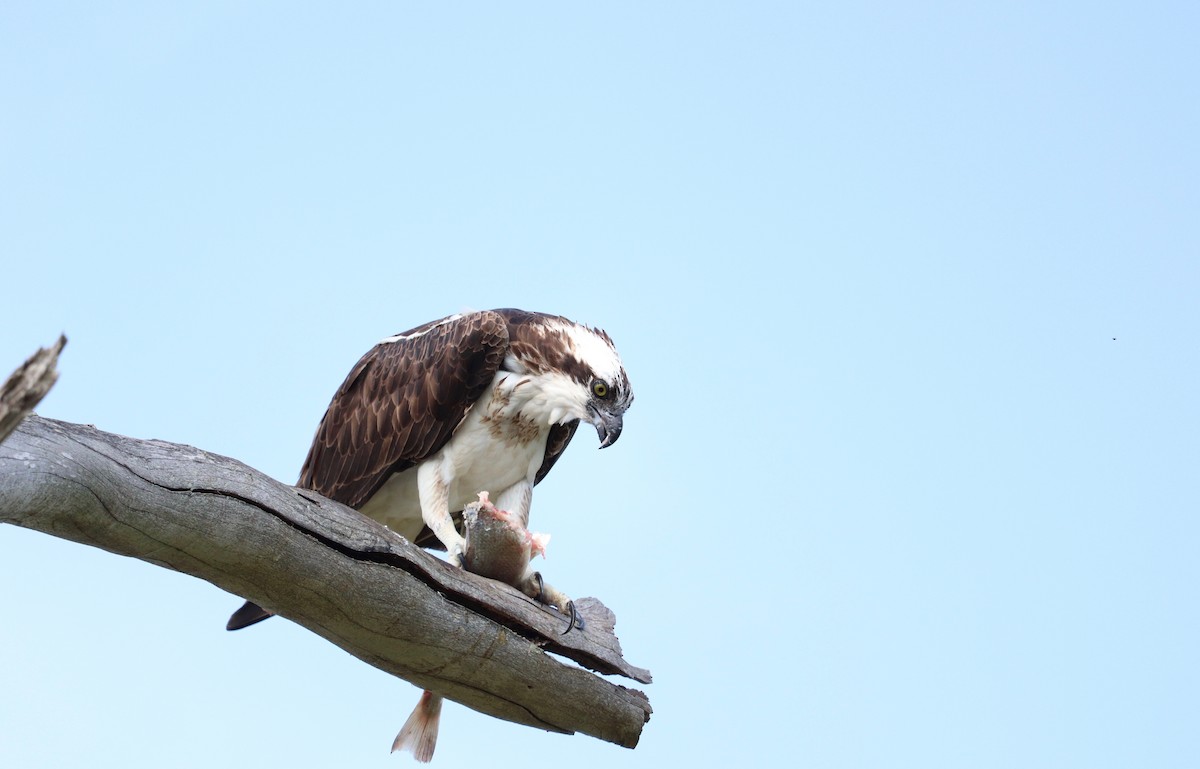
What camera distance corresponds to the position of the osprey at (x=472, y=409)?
700 cm

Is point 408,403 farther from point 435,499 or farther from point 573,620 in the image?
point 573,620

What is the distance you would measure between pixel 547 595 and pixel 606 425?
1117 millimetres

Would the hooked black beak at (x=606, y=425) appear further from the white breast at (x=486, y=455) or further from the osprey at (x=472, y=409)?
the white breast at (x=486, y=455)

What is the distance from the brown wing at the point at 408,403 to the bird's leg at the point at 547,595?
1114 millimetres

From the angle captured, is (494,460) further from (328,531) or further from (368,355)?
(328,531)

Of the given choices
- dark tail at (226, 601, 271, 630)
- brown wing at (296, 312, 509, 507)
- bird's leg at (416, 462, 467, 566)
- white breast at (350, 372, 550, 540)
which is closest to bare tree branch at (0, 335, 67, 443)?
dark tail at (226, 601, 271, 630)

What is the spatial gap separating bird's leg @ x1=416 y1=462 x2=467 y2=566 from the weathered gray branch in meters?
0.82

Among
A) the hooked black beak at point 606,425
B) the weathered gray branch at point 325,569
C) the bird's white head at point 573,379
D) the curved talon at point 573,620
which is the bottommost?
the weathered gray branch at point 325,569

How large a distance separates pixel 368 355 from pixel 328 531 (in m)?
2.57

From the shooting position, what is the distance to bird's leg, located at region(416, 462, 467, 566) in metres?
6.85

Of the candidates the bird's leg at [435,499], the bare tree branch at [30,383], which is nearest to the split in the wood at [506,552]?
the bird's leg at [435,499]

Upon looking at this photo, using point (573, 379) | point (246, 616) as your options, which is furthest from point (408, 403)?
point (246, 616)

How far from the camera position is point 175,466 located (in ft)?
16.1

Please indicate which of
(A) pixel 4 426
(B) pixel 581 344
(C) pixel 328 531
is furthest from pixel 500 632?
(A) pixel 4 426
